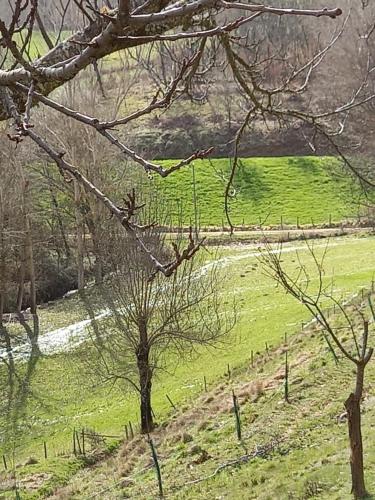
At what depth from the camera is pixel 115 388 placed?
18609 mm

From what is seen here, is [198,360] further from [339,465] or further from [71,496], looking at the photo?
[339,465]

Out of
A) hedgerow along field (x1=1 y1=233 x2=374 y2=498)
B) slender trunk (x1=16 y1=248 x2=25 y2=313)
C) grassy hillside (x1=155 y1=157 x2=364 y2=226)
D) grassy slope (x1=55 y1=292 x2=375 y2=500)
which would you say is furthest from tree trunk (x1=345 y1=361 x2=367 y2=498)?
grassy hillside (x1=155 y1=157 x2=364 y2=226)

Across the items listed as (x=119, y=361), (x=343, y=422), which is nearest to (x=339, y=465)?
(x=343, y=422)

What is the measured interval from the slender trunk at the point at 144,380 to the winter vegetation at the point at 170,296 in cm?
4

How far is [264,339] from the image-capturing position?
65.1 feet

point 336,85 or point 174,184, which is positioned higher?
point 336,85

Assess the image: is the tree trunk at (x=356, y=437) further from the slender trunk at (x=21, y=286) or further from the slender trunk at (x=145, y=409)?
the slender trunk at (x=21, y=286)

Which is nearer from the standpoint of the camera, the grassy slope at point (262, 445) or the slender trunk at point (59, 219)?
the grassy slope at point (262, 445)

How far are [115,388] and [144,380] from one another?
341 centimetres

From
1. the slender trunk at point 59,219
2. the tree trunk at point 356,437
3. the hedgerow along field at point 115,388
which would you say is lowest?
the hedgerow along field at point 115,388

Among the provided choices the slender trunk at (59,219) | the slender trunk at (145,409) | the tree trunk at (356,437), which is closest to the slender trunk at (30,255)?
the slender trunk at (59,219)

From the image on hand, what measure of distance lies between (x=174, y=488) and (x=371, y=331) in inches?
238

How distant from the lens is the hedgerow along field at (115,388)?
16.1 metres

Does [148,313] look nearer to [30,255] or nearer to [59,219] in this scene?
[30,255]
